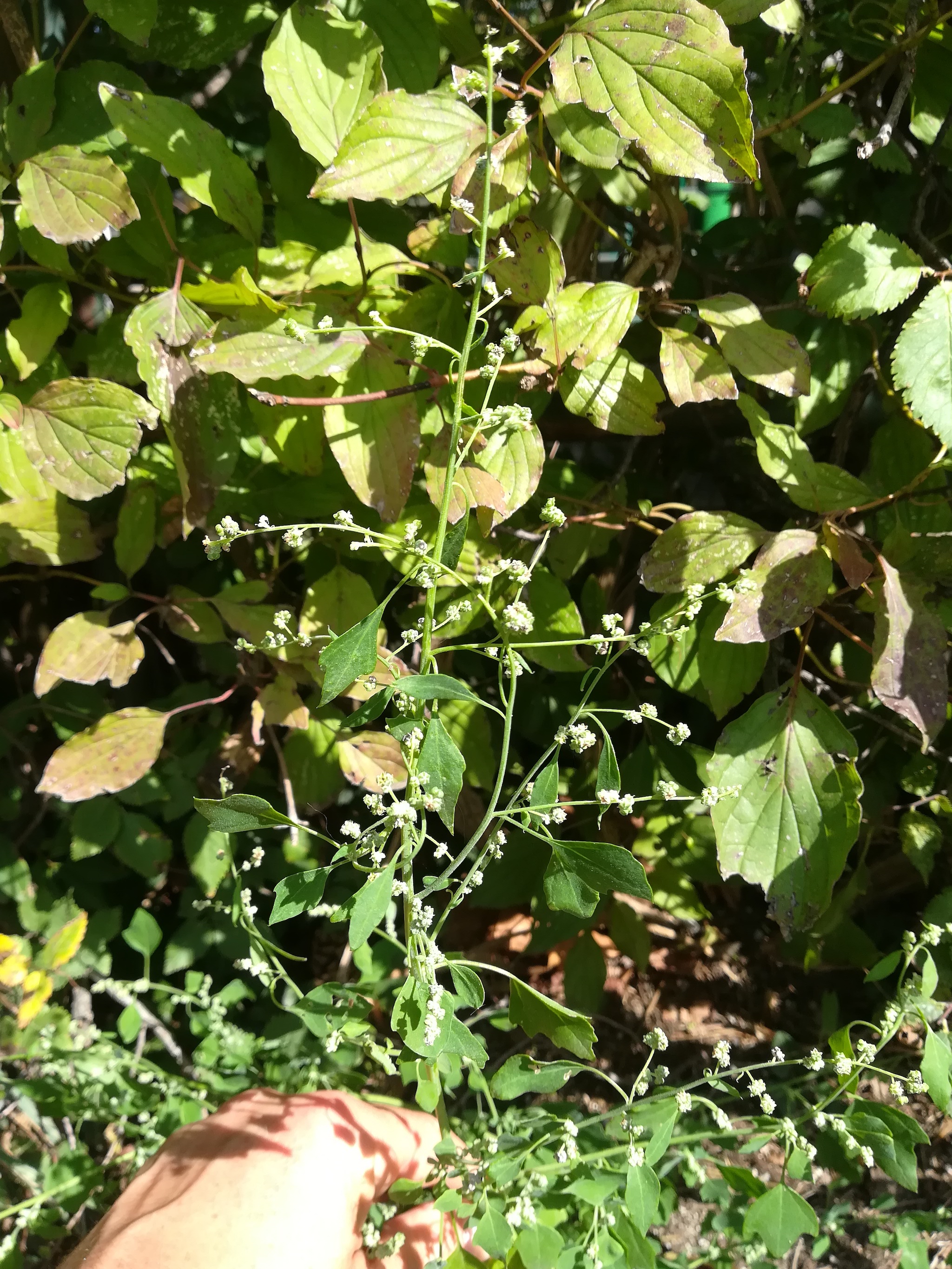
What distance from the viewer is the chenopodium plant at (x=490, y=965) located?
588 millimetres

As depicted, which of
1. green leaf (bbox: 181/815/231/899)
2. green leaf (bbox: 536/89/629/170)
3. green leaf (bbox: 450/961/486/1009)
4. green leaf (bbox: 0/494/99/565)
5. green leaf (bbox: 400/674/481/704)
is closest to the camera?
green leaf (bbox: 400/674/481/704)

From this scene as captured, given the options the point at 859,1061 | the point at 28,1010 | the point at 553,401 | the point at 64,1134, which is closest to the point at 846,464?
the point at 553,401

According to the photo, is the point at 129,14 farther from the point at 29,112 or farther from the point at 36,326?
the point at 36,326

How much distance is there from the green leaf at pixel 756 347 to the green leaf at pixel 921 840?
1.91 feet

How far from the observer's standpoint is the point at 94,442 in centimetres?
84

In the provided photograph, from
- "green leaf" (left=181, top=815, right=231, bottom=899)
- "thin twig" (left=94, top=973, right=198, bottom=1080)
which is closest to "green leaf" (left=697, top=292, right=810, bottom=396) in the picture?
"green leaf" (left=181, top=815, right=231, bottom=899)

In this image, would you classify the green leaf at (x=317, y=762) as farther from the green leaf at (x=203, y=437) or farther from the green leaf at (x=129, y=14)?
the green leaf at (x=129, y=14)

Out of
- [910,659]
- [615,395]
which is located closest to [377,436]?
[615,395]

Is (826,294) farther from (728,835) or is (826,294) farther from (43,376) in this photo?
(43,376)

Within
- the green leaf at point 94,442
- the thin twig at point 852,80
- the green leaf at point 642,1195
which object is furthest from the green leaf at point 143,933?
the thin twig at point 852,80

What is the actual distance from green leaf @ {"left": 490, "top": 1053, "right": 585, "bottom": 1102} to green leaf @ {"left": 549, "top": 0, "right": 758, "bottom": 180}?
73cm

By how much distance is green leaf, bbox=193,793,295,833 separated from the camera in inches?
23.5

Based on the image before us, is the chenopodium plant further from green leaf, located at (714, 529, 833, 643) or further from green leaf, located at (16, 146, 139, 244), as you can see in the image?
green leaf, located at (16, 146, 139, 244)

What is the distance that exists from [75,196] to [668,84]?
536 mm
